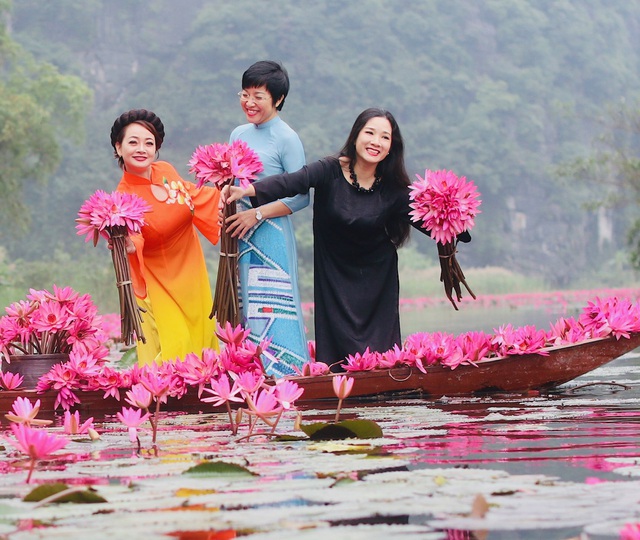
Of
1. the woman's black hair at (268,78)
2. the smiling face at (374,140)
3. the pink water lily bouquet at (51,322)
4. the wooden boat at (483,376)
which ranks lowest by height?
the wooden boat at (483,376)

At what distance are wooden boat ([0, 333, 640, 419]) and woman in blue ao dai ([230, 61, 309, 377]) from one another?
693mm

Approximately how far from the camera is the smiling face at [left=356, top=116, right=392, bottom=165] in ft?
20.6

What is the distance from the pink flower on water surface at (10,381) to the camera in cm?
561

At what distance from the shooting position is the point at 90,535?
8.48 feet

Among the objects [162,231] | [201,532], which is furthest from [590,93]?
[201,532]

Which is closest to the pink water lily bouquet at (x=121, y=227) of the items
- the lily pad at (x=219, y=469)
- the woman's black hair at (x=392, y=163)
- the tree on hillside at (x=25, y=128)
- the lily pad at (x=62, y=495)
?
the woman's black hair at (x=392, y=163)

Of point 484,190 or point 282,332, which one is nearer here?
point 282,332

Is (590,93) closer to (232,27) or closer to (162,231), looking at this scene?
(232,27)

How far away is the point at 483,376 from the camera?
5.83 metres

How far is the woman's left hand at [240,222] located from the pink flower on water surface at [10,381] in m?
1.15

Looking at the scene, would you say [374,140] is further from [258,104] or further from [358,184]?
[258,104]

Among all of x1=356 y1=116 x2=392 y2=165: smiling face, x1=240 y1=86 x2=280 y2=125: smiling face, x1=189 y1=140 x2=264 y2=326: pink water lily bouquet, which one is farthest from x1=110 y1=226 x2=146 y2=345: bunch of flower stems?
x1=356 y1=116 x2=392 y2=165: smiling face

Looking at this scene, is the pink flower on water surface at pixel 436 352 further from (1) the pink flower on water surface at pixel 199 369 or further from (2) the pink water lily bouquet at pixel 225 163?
(2) the pink water lily bouquet at pixel 225 163

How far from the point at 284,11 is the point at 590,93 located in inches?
520
